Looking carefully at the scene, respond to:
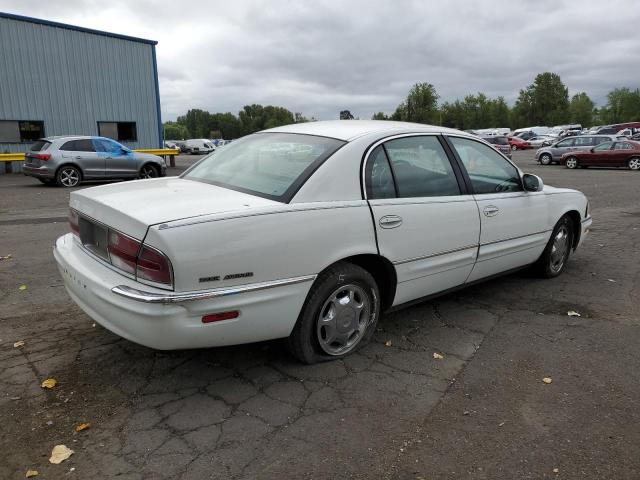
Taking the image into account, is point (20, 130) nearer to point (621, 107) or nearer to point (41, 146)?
point (41, 146)

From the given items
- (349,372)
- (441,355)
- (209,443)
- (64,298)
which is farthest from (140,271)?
(64,298)

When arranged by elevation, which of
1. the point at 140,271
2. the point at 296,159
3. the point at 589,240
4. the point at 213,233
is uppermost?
the point at 296,159

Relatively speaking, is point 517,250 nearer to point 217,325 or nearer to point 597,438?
point 597,438

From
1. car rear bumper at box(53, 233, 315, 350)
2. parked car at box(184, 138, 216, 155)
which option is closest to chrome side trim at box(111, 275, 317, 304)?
car rear bumper at box(53, 233, 315, 350)

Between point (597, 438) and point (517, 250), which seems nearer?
point (597, 438)

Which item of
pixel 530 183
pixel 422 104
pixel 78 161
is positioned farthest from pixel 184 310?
pixel 422 104

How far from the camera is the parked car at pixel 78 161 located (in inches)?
574

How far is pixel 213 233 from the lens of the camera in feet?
8.83

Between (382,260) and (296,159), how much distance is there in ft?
2.93

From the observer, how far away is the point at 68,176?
14.9 m

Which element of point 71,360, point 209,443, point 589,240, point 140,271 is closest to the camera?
point 209,443

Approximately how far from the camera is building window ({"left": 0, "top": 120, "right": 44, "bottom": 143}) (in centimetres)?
2042

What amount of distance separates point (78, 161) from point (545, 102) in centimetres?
8774

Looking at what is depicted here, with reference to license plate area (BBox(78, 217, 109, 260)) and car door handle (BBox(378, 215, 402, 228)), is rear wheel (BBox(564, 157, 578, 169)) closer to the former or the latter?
car door handle (BBox(378, 215, 402, 228))
